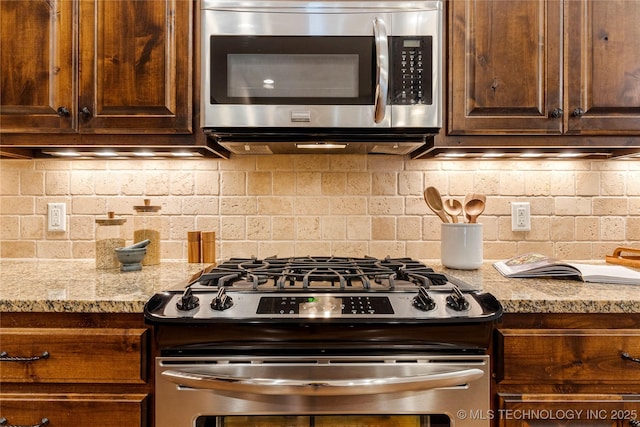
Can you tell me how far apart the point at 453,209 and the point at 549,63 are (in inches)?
23.0

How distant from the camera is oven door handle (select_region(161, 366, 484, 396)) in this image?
916 mm

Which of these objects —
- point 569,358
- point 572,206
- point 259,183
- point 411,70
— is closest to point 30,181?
point 259,183

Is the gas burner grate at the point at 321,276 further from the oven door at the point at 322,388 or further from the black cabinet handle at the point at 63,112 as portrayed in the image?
the black cabinet handle at the point at 63,112

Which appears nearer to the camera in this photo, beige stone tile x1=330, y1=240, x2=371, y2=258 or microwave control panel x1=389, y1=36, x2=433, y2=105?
microwave control panel x1=389, y1=36, x2=433, y2=105

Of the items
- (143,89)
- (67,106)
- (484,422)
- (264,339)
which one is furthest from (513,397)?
(67,106)

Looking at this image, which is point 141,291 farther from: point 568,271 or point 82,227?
point 568,271

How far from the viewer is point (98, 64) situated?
1.32 m

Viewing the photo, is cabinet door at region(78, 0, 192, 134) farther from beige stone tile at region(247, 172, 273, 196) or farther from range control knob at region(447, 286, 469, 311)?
range control knob at region(447, 286, 469, 311)

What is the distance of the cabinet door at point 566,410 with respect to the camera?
978 mm

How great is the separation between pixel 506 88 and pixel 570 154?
46 centimetres

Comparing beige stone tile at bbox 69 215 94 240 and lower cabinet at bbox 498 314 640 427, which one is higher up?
beige stone tile at bbox 69 215 94 240

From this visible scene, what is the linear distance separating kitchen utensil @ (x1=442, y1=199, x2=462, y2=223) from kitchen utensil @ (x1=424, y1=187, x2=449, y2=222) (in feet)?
0.07

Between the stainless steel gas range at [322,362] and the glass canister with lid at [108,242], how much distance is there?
0.63m

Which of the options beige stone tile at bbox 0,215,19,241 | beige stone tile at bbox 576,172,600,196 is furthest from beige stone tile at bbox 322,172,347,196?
beige stone tile at bbox 0,215,19,241
